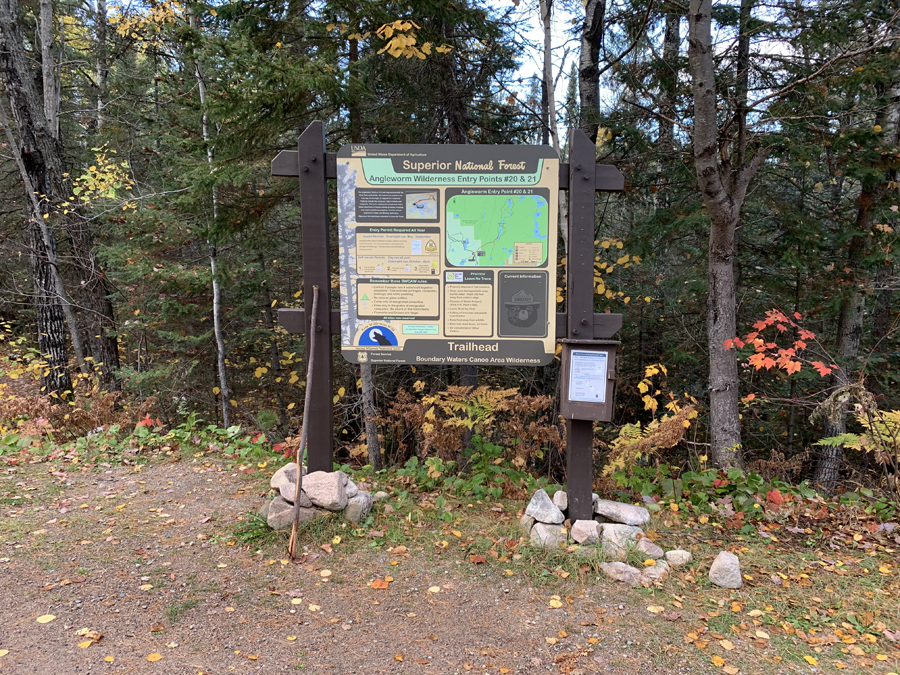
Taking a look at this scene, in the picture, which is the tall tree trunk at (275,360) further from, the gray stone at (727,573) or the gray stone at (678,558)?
the gray stone at (727,573)

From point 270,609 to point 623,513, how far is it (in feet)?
8.87

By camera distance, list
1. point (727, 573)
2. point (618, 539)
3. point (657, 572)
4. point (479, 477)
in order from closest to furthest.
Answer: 1. point (727, 573)
2. point (657, 572)
3. point (618, 539)
4. point (479, 477)

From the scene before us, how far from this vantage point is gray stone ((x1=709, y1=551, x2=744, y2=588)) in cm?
353

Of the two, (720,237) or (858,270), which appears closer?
(720,237)

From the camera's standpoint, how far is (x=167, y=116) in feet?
31.4

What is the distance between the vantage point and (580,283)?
13.4ft

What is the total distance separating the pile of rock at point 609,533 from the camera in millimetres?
3658

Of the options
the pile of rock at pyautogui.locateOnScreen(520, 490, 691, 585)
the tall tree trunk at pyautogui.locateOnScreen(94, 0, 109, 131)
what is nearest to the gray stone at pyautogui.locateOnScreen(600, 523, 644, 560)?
the pile of rock at pyautogui.locateOnScreen(520, 490, 691, 585)

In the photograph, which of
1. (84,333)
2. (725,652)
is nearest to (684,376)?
(725,652)

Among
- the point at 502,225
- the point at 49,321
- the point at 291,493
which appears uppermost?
the point at 502,225

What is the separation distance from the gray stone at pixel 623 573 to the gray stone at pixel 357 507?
194cm

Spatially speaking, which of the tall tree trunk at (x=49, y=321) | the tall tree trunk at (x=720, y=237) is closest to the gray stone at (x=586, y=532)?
the tall tree trunk at (x=720, y=237)

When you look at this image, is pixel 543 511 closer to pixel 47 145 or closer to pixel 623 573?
pixel 623 573

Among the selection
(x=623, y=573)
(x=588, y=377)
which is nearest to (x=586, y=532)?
(x=623, y=573)
